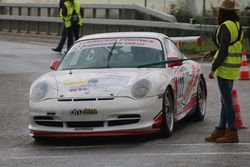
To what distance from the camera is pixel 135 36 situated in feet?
39.6

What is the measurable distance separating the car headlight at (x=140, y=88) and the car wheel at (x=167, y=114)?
1.00 feet

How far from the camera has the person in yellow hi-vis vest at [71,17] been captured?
84.5ft

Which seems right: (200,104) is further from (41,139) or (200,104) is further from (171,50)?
(41,139)

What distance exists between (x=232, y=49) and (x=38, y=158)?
2702 millimetres

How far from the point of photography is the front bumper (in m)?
10.2

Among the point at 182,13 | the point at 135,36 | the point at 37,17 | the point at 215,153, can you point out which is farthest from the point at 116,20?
the point at 215,153

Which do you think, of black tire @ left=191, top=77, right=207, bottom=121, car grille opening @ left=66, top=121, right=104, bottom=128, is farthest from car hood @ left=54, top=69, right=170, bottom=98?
black tire @ left=191, top=77, right=207, bottom=121

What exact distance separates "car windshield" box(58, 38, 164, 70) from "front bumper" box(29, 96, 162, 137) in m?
1.21

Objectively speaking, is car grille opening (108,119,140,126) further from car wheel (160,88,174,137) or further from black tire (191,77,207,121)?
black tire (191,77,207,121)

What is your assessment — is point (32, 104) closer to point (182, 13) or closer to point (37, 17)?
point (182, 13)

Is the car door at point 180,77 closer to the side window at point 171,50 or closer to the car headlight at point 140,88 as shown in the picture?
the side window at point 171,50

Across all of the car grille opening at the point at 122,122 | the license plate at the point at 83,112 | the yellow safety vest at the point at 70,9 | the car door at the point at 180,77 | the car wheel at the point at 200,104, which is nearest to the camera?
the license plate at the point at 83,112

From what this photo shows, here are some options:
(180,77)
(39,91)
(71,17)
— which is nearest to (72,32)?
(71,17)

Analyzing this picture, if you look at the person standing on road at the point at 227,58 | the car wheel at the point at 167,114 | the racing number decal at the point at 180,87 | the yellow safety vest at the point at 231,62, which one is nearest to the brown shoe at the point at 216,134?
the person standing on road at the point at 227,58
